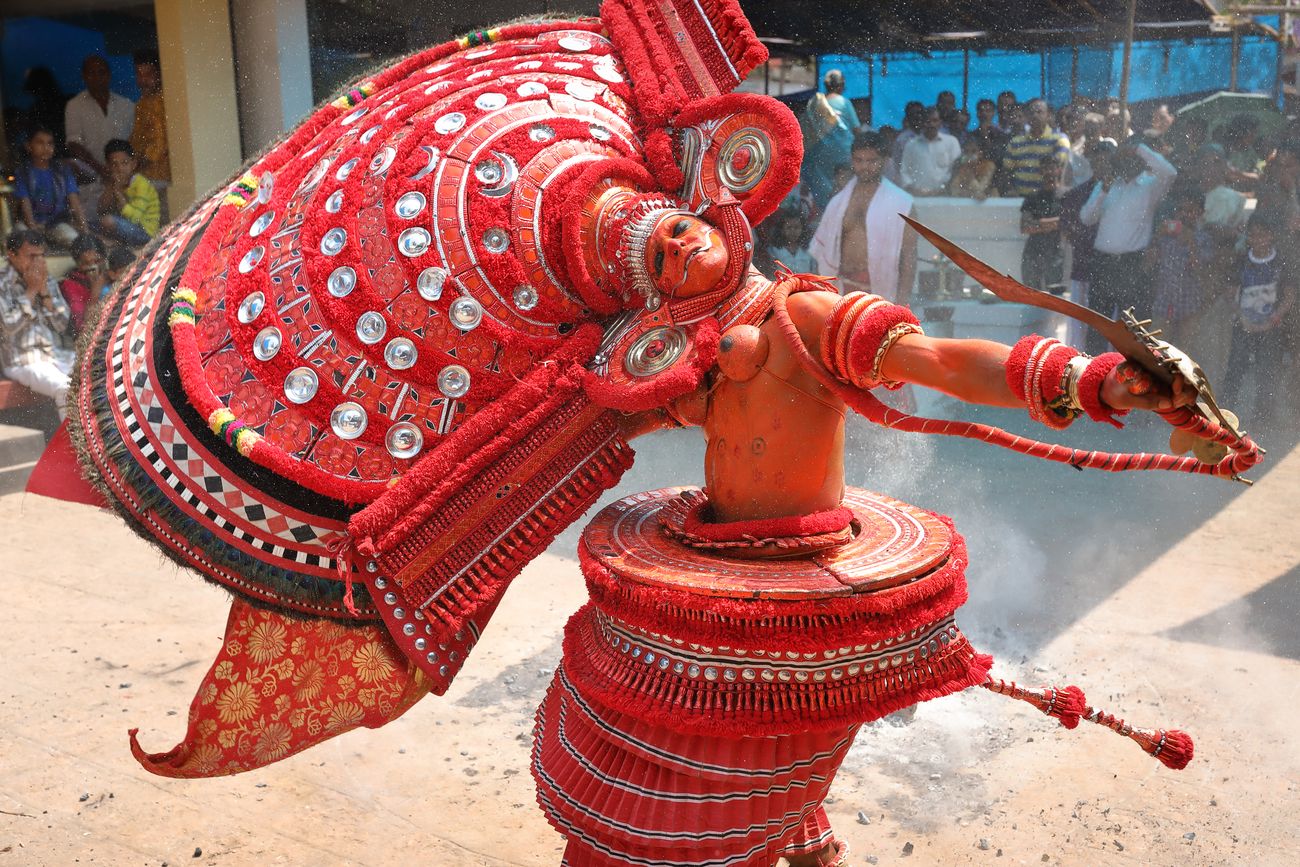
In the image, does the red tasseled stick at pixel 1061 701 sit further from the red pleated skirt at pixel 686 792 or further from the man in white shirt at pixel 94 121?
the man in white shirt at pixel 94 121

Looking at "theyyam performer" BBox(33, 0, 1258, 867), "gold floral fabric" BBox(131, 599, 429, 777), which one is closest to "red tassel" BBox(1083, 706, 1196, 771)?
"theyyam performer" BBox(33, 0, 1258, 867)

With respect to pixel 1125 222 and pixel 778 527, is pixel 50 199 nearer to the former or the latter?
pixel 1125 222

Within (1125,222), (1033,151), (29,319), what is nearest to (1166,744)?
(1125,222)

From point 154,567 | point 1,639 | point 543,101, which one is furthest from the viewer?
point 154,567

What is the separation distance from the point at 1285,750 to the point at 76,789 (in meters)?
3.48

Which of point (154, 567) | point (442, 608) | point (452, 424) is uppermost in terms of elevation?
point (452, 424)

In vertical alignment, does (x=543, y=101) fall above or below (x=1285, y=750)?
above

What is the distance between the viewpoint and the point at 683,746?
2.08 meters

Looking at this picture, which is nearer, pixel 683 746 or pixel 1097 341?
pixel 683 746

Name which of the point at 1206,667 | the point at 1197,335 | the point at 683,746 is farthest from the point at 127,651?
the point at 1197,335

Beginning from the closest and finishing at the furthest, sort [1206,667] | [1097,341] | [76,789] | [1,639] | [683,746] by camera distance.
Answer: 1. [683,746]
2. [76,789]
3. [1206,667]
4. [1,639]
5. [1097,341]

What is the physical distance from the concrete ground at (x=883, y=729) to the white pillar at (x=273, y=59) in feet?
8.31

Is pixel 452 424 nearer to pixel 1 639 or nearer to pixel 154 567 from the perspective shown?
pixel 1 639

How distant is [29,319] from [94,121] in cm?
138
